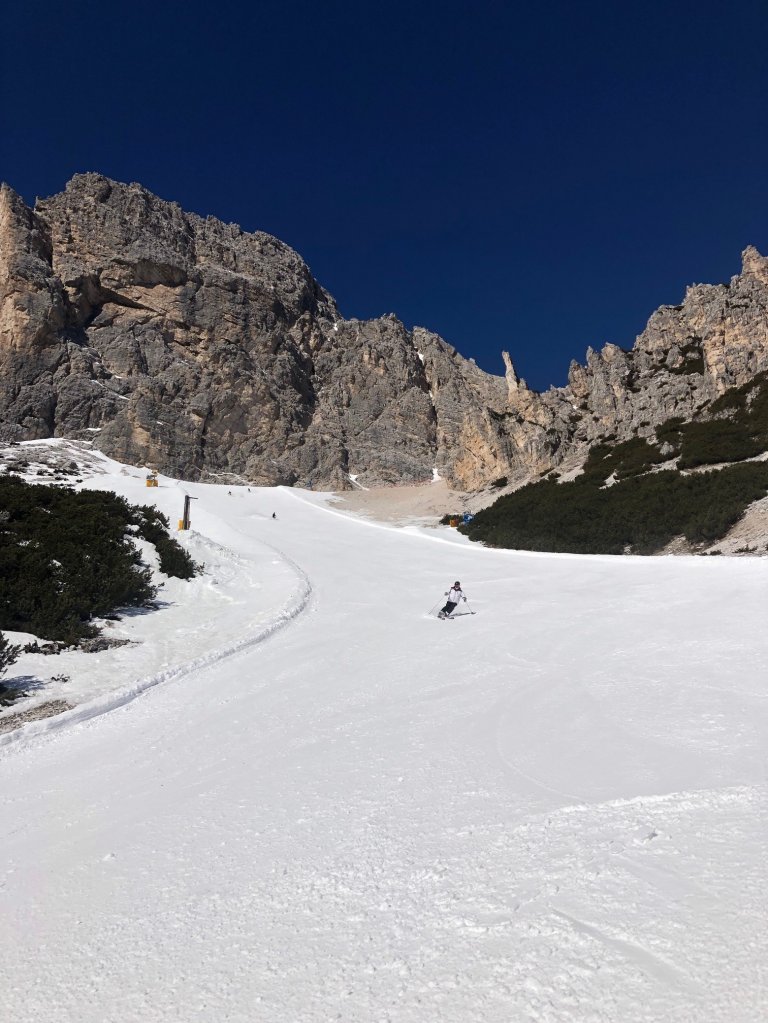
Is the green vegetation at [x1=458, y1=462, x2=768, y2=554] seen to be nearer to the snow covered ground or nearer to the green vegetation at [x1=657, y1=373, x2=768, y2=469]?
the green vegetation at [x1=657, y1=373, x2=768, y2=469]

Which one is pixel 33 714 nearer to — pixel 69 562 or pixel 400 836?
pixel 400 836

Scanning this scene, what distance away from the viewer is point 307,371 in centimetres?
9956

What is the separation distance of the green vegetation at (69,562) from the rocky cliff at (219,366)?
50.6 metres

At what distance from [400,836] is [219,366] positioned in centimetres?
9154

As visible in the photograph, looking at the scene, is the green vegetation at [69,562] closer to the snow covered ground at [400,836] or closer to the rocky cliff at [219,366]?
the snow covered ground at [400,836]

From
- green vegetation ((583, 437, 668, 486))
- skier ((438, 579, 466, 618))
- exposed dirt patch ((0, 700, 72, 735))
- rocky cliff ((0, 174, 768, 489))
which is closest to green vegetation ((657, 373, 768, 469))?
green vegetation ((583, 437, 668, 486))

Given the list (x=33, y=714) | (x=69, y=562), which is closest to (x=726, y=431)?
(x=69, y=562)

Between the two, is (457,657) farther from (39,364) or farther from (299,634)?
(39,364)

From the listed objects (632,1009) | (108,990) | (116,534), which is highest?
(116,534)

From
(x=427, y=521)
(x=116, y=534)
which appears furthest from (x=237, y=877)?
(x=427, y=521)

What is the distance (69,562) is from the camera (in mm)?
10766

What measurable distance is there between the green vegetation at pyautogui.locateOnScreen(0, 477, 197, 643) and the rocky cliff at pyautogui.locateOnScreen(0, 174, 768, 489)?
50614 mm

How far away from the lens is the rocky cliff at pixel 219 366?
76125 millimetres

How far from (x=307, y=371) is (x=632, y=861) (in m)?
101
